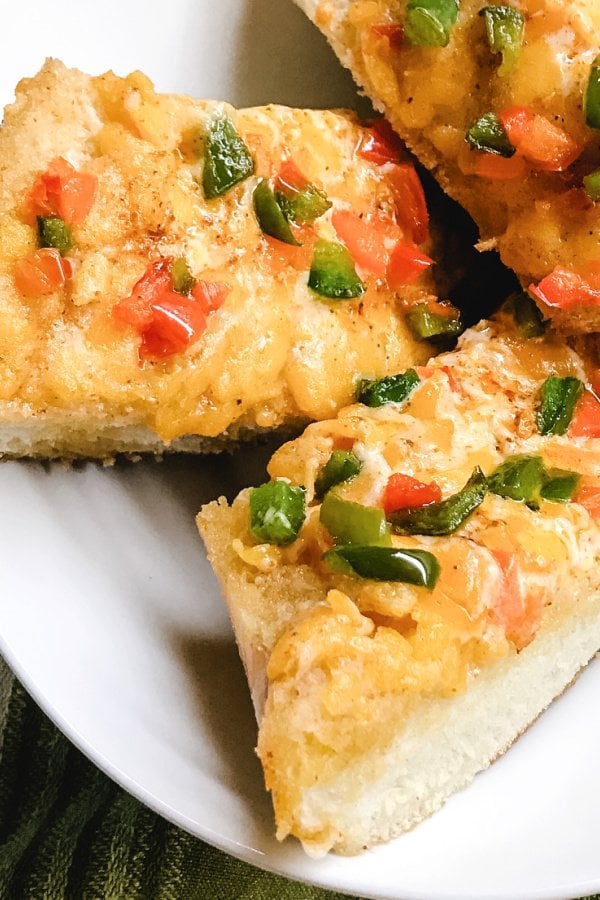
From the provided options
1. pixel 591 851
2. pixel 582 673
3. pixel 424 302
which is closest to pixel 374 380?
pixel 424 302

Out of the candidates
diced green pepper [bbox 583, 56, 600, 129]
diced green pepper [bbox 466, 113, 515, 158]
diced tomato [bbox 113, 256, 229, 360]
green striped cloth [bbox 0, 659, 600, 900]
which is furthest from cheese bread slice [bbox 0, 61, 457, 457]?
green striped cloth [bbox 0, 659, 600, 900]

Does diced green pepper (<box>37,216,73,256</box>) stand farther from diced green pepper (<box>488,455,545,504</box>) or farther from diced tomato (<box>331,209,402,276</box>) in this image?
diced green pepper (<box>488,455,545,504</box>)

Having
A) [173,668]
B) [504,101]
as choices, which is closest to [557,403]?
[504,101]

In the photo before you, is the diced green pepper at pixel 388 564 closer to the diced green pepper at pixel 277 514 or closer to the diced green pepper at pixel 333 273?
the diced green pepper at pixel 277 514

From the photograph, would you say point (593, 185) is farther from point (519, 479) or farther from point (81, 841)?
point (81, 841)

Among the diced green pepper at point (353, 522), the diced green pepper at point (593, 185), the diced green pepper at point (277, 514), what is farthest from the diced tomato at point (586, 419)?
the diced green pepper at point (277, 514)

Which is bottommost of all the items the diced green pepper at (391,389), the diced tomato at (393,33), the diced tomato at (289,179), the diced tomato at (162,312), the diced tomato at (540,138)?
the diced green pepper at (391,389)
